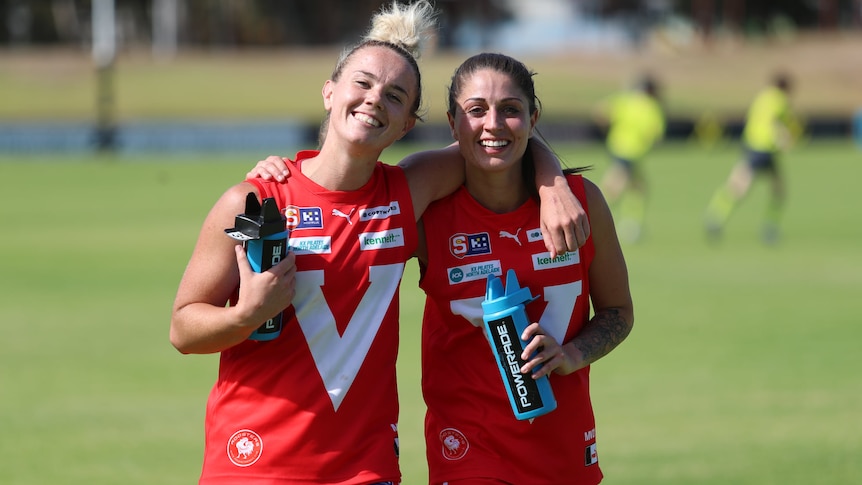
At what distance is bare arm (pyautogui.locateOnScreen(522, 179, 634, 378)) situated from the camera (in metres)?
4.27

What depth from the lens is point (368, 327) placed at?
4.09 m

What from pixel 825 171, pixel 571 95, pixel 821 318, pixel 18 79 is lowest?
pixel 821 318

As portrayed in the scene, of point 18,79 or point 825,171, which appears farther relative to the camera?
point 18,79

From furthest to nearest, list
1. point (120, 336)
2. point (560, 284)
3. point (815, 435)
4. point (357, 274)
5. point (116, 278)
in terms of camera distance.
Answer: point (116, 278) < point (120, 336) < point (815, 435) < point (560, 284) < point (357, 274)

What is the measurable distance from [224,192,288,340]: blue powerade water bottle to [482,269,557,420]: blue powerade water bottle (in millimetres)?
761

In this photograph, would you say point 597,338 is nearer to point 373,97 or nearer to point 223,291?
point 373,97

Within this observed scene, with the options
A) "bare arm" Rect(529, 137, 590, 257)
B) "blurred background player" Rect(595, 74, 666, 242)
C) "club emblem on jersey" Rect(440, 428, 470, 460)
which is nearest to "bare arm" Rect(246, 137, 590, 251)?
"bare arm" Rect(529, 137, 590, 257)

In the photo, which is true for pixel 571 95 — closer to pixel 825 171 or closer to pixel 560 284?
pixel 825 171

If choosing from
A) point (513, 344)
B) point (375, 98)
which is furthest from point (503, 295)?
point (375, 98)

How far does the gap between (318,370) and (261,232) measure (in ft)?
2.02

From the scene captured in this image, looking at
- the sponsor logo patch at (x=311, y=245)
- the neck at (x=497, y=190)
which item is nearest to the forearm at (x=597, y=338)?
the neck at (x=497, y=190)

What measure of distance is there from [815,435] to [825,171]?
80.9 ft

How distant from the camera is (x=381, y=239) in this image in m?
4.12

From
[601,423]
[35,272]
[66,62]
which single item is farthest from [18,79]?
[601,423]
